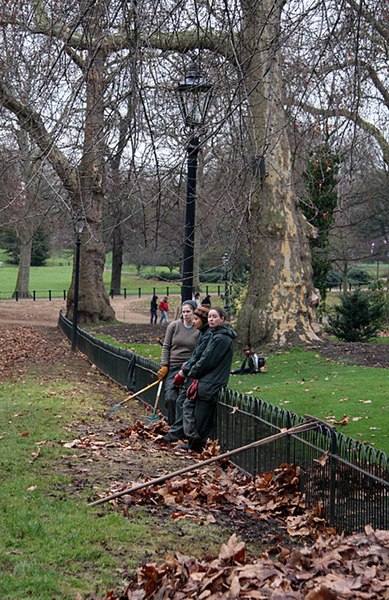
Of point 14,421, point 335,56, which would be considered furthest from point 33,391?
point 335,56

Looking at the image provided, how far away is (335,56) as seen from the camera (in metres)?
7.24

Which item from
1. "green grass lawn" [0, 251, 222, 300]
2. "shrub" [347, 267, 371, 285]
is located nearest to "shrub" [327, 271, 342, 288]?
"shrub" [347, 267, 371, 285]

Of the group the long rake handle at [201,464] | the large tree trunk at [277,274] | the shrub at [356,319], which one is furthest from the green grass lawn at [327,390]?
the shrub at [356,319]

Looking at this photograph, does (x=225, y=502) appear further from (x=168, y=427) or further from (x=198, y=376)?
(x=168, y=427)

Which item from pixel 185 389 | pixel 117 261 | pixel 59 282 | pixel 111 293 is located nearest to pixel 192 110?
pixel 185 389

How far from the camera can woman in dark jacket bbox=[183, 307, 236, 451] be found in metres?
10.0

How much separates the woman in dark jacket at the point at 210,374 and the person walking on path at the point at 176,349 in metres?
1.01

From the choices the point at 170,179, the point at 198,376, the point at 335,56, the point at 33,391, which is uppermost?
the point at 335,56

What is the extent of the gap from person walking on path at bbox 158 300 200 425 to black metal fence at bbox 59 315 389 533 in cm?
129

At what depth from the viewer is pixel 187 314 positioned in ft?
37.8

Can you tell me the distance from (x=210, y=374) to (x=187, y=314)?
1.42 m

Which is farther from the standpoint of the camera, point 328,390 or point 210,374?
point 328,390

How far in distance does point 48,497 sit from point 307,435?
2360mm

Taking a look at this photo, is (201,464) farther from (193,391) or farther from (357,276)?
(357,276)
